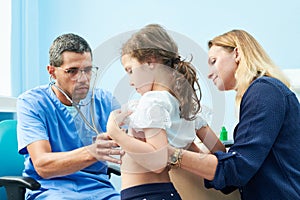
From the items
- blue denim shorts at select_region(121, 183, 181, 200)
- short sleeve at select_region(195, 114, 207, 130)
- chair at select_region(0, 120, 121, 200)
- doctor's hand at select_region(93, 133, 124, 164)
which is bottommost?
chair at select_region(0, 120, 121, 200)

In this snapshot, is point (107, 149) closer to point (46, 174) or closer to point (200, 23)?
point (46, 174)

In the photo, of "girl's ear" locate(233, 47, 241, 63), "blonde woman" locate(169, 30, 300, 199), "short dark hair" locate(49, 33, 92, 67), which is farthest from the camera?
"short dark hair" locate(49, 33, 92, 67)

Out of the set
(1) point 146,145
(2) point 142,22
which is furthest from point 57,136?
(2) point 142,22

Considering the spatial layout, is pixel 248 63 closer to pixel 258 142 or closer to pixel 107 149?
pixel 258 142

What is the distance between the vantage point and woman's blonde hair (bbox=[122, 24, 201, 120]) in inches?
33.9

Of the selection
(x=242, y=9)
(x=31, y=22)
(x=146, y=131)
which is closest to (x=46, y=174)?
(x=146, y=131)

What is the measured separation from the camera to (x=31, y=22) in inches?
84.4

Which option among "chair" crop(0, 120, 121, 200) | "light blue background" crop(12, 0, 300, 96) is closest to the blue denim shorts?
"chair" crop(0, 120, 121, 200)

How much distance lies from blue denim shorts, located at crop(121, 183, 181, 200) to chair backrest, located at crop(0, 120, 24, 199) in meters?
0.67

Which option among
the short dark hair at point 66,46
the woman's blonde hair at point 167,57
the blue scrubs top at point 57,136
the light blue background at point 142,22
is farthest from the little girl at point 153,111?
the light blue background at point 142,22

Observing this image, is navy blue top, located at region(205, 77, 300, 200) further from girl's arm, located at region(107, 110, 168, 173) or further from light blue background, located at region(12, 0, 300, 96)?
light blue background, located at region(12, 0, 300, 96)

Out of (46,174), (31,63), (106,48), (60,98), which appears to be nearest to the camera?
(106,48)

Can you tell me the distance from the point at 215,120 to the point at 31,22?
5.05 feet

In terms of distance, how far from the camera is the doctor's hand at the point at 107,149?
0.92 meters
